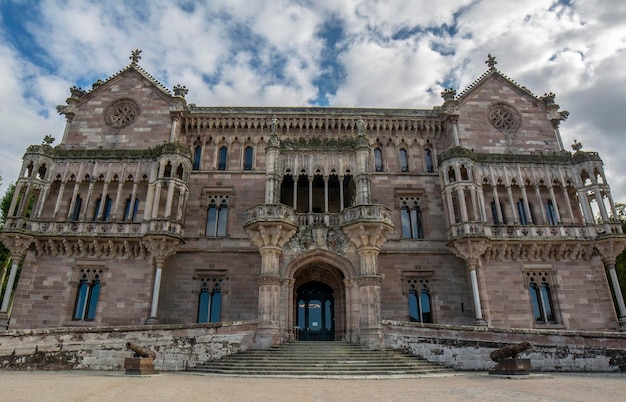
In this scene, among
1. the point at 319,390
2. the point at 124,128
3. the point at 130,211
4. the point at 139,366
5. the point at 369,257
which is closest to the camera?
the point at 319,390

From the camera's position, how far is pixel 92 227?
944 inches

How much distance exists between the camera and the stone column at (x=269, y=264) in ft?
60.6

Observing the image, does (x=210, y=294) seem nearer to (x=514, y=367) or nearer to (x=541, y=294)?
(x=514, y=367)

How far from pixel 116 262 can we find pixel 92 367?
7914mm

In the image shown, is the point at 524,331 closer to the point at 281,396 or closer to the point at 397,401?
the point at 397,401

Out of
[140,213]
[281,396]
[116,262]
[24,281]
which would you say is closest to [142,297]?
[116,262]

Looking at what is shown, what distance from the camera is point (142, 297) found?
22.6 m

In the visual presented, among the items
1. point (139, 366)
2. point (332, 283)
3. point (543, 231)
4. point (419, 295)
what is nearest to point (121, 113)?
point (332, 283)

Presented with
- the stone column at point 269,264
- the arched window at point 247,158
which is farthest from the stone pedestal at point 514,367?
the arched window at point 247,158

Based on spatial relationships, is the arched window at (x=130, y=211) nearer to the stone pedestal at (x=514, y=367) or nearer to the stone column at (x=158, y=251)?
the stone column at (x=158, y=251)

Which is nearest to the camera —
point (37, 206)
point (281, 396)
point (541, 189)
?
point (281, 396)

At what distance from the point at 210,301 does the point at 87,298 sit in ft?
23.9

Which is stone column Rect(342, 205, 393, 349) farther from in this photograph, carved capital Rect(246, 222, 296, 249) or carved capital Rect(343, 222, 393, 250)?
carved capital Rect(246, 222, 296, 249)

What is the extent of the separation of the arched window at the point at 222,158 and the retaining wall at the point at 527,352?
1650cm
